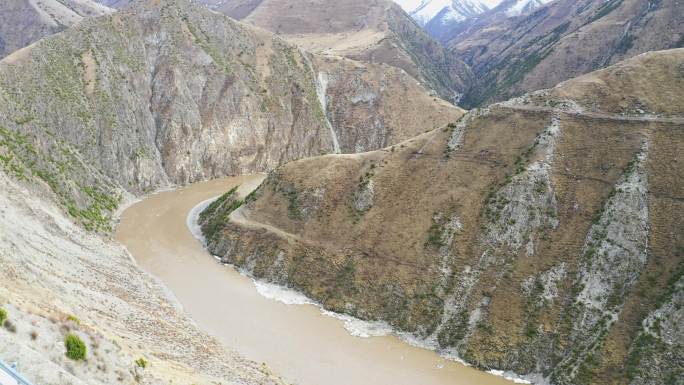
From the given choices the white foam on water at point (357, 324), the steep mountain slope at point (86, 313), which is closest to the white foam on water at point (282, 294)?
the white foam on water at point (357, 324)

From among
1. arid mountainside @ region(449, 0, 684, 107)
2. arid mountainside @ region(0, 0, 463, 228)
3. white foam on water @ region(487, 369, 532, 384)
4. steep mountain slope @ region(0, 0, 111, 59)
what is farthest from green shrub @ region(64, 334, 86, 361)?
steep mountain slope @ region(0, 0, 111, 59)

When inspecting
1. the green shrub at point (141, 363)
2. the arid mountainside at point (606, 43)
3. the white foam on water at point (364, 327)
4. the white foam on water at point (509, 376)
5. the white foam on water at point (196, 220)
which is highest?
the arid mountainside at point (606, 43)

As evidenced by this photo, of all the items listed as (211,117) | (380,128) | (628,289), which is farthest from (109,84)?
(628,289)

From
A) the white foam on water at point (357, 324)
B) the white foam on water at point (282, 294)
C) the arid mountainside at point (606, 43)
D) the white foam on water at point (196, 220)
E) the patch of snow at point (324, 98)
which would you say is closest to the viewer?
the white foam on water at point (357, 324)

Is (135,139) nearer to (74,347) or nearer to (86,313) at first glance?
(86,313)

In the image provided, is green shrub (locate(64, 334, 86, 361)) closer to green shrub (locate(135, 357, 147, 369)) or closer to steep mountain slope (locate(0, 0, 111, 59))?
green shrub (locate(135, 357, 147, 369))

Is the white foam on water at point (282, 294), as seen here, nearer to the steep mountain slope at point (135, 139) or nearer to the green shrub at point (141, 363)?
the steep mountain slope at point (135, 139)

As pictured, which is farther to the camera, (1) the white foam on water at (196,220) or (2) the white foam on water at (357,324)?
(1) the white foam on water at (196,220)

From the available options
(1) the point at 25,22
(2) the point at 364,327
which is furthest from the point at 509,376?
(1) the point at 25,22
